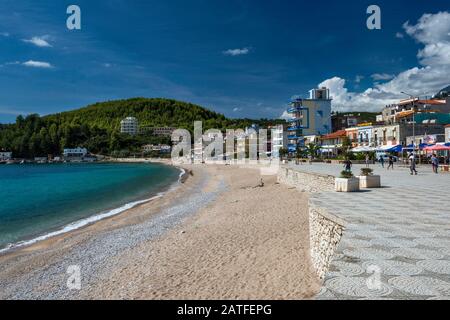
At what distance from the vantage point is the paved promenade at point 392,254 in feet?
12.6

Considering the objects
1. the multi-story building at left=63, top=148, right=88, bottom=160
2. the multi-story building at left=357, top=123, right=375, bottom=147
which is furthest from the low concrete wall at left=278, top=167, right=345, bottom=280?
the multi-story building at left=63, top=148, right=88, bottom=160

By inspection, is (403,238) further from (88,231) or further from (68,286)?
(88,231)

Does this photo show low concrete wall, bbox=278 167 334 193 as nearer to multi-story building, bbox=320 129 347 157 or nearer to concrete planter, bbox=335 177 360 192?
concrete planter, bbox=335 177 360 192

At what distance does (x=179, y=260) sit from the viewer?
10523mm

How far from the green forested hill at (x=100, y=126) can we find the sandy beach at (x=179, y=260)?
136m

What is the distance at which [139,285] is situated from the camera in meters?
8.69

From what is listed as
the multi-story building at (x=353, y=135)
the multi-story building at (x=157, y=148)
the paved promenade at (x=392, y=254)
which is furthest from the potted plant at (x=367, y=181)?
the multi-story building at (x=157, y=148)

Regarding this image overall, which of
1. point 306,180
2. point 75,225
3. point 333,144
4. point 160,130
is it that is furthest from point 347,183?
A: point 160,130

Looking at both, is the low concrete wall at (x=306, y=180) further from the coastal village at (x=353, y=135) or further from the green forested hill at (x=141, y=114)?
the green forested hill at (x=141, y=114)

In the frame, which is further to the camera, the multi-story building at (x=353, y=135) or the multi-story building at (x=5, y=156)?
the multi-story building at (x=5, y=156)

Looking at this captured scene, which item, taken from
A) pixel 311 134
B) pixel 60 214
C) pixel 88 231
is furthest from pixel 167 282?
pixel 311 134

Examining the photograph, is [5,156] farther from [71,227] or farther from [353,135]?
[71,227]

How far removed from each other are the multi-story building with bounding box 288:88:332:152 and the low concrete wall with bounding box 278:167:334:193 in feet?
167

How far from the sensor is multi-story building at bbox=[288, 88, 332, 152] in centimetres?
7912
